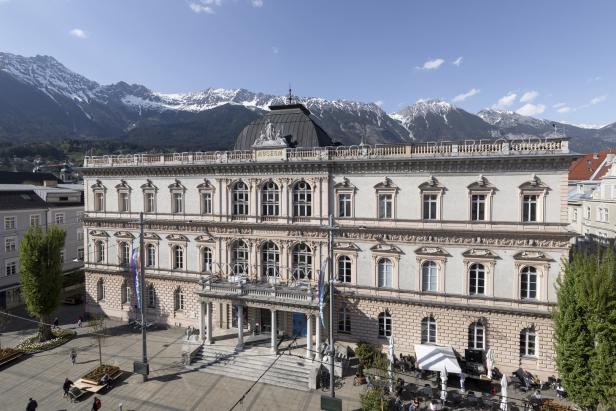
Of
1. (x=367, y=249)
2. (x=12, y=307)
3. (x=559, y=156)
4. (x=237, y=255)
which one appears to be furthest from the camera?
(x=12, y=307)

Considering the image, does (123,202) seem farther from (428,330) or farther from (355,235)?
(428,330)

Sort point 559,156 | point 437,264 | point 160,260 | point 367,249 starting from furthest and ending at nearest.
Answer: point 160,260
point 367,249
point 437,264
point 559,156

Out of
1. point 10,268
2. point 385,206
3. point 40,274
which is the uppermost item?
point 385,206

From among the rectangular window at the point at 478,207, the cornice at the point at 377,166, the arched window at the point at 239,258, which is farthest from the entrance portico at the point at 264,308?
the rectangular window at the point at 478,207

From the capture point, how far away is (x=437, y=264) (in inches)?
1044

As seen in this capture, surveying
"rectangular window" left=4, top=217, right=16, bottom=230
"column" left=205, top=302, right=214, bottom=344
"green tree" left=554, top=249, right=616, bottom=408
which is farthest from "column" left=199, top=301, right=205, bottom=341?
"rectangular window" left=4, top=217, right=16, bottom=230

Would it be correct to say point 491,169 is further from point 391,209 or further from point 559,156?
point 391,209

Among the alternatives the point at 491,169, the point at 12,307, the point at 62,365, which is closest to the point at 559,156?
the point at 491,169

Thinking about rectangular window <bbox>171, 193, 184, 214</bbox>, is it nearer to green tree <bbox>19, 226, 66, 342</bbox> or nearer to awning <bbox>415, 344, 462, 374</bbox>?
green tree <bbox>19, 226, 66, 342</bbox>

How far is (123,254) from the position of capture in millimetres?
36844

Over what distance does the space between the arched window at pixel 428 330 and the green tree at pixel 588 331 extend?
29.0 feet

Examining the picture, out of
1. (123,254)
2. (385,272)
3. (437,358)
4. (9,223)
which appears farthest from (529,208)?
(9,223)

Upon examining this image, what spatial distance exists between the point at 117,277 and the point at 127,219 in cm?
678

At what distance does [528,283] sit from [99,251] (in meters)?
42.3
